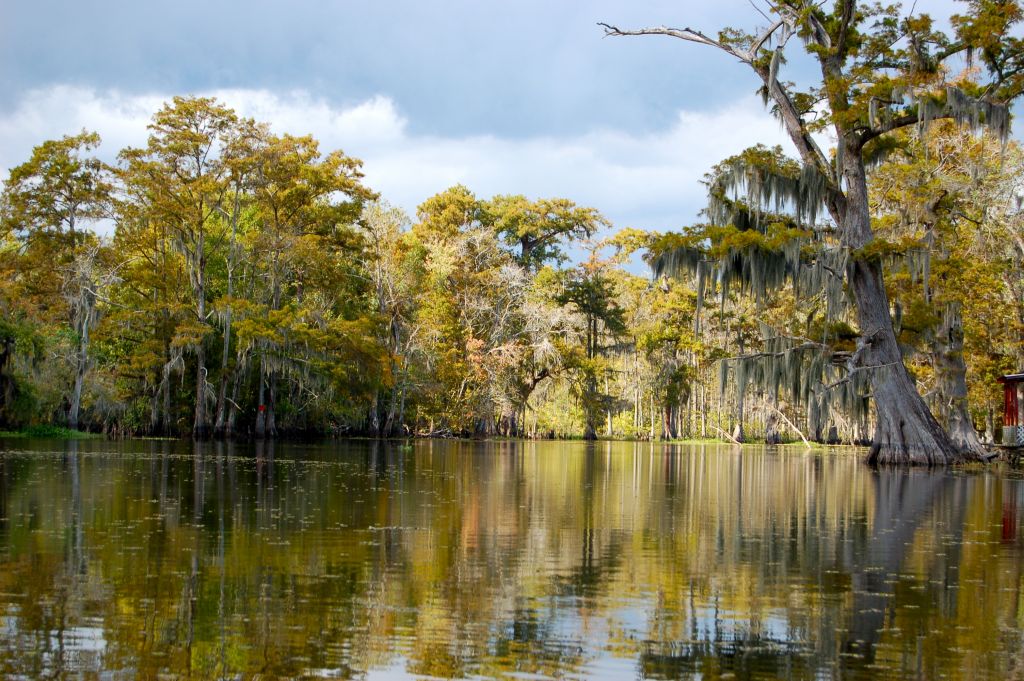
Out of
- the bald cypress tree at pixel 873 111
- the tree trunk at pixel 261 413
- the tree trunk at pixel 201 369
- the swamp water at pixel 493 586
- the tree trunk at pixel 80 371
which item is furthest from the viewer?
the tree trunk at pixel 261 413

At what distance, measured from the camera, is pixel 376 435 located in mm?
44094

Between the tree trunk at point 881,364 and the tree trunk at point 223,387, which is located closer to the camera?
the tree trunk at point 881,364

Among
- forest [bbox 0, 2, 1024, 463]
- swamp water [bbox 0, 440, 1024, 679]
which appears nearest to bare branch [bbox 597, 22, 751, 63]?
forest [bbox 0, 2, 1024, 463]

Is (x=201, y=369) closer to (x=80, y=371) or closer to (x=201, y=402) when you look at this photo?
(x=201, y=402)

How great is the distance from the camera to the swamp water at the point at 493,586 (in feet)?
15.1

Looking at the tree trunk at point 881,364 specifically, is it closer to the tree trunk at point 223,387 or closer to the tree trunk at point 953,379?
the tree trunk at point 953,379

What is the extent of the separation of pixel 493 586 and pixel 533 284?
45085mm

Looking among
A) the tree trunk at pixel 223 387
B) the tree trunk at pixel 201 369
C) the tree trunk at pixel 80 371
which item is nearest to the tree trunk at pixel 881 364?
the tree trunk at pixel 223 387

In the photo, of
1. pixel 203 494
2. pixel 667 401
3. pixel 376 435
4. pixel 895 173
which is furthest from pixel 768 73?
pixel 667 401

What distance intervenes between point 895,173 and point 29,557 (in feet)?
87.7

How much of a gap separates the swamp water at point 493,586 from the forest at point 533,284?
→ 11989 mm

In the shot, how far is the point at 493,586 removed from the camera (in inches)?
254

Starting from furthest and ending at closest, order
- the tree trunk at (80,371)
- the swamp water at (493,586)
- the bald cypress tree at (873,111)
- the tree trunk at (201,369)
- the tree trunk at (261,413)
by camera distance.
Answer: the tree trunk at (261,413)
the tree trunk at (201,369)
the tree trunk at (80,371)
the bald cypress tree at (873,111)
the swamp water at (493,586)

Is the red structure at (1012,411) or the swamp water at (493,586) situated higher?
the red structure at (1012,411)
